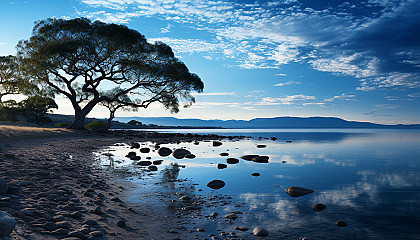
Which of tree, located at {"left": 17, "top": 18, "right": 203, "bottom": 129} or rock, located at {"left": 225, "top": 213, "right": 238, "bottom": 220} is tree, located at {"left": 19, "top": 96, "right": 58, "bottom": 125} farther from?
rock, located at {"left": 225, "top": 213, "right": 238, "bottom": 220}

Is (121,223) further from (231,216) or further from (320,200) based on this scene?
(320,200)

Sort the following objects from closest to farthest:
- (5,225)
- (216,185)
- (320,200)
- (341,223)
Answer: (5,225)
(341,223)
(320,200)
(216,185)

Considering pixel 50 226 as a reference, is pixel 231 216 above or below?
below

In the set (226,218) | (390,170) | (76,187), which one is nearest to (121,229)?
(226,218)

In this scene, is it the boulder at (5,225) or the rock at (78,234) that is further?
the rock at (78,234)

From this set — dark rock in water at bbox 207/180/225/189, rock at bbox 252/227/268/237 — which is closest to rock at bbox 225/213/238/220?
rock at bbox 252/227/268/237

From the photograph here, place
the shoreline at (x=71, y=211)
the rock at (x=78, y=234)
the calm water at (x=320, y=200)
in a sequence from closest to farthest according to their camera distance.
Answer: the rock at (x=78, y=234) < the shoreline at (x=71, y=211) < the calm water at (x=320, y=200)

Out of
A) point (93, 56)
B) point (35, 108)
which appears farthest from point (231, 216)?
point (35, 108)

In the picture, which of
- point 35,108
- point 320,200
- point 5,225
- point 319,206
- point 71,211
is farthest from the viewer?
point 35,108

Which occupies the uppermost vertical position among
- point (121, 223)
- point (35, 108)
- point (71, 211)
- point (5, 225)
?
point (35, 108)

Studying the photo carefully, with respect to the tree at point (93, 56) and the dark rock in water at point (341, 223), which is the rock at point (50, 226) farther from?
the tree at point (93, 56)

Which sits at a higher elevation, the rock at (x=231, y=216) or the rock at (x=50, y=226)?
the rock at (x=50, y=226)

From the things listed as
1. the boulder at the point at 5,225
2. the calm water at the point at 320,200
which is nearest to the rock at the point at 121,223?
the calm water at the point at 320,200

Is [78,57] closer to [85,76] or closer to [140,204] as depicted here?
[85,76]
